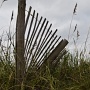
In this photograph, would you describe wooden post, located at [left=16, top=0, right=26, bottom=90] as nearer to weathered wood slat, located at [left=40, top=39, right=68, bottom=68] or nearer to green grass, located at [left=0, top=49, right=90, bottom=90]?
green grass, located at [left=0, top=49, right=90, bottom=90]

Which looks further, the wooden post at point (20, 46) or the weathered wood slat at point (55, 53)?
the weathered wood slat at point (55, 53)

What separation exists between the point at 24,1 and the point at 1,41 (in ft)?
3.21

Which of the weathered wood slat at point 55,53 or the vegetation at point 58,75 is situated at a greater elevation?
the weathered wood slat at point 55,53

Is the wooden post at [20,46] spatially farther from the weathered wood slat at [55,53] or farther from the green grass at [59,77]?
the weathered wood slat at [55,53]

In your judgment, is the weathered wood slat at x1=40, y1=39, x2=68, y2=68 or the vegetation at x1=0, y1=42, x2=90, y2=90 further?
the weathered wood slat at x1=40, y1=39, x2=68, y2=68

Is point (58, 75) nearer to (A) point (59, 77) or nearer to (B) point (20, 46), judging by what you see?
(A) point (59, 77)

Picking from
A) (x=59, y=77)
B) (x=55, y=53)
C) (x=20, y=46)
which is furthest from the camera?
(x=55, y=53)

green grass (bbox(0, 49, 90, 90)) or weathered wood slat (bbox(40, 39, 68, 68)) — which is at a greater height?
weathered wood slat (bbox(40, 39, 68, 68))

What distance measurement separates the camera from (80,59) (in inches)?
166

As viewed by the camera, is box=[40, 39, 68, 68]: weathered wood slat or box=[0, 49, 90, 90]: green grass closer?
box=[0, 49, 90, 90]: green grass

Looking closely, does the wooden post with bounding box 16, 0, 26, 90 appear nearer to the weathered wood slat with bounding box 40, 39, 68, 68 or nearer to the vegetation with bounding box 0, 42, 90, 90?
the vegetation with bounding box 0, 42, 90, 90

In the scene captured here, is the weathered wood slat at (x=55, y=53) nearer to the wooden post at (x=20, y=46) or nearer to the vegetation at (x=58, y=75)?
the vegetation at (x=58, y=75)

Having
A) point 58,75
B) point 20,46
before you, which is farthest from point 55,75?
point 20,46

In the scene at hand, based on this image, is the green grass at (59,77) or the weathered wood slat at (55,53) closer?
the green grass at (59,77)
